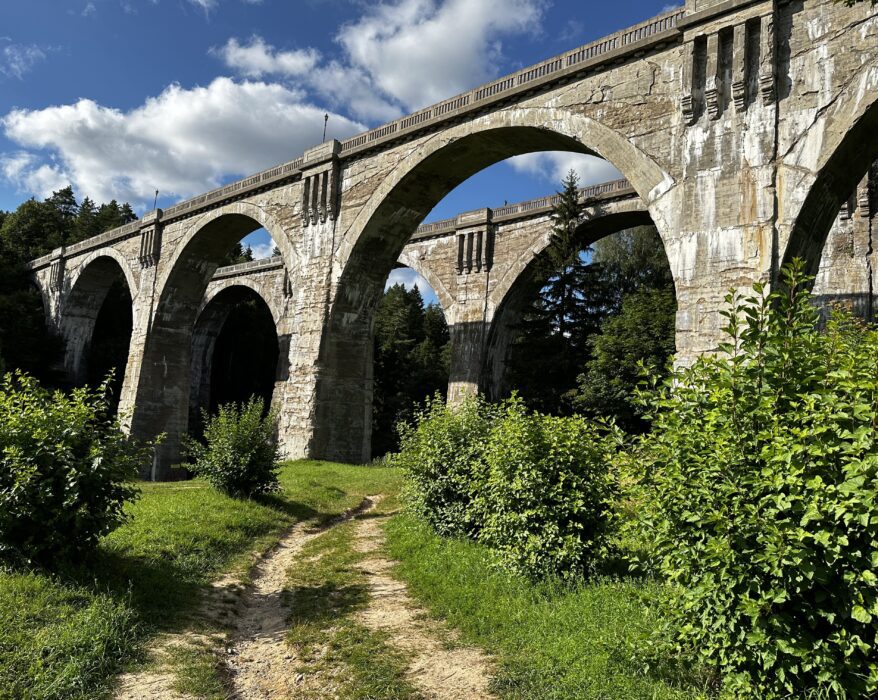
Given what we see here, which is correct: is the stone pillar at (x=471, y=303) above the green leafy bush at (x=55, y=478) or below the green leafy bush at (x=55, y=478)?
above

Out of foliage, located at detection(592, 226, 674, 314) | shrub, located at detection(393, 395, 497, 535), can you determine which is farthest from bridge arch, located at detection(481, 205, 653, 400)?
shrub, located at detection(393, 395, 497, 535)

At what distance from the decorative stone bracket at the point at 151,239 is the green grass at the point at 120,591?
15.3m

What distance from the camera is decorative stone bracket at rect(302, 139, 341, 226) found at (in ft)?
54.0

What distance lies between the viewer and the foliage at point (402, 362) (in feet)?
113

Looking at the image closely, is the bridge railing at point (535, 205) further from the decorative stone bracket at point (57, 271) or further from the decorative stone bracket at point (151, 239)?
the decorative stone bracket at point (57, 271)

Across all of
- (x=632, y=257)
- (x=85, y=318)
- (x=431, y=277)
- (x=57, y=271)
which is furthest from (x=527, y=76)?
(x=57, y=271)

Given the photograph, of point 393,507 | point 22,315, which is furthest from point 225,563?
point 22,315

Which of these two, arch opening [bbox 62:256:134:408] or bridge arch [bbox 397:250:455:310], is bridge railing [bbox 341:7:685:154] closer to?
bridge arch [bbox 397:250:455:310]

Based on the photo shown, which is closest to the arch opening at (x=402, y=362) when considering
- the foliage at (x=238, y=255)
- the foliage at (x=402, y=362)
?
the foliage at (x=402, y=362)

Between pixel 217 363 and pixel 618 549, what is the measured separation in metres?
35.0

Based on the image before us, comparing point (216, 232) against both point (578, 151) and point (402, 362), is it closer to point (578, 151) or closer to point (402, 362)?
point (578, 151)

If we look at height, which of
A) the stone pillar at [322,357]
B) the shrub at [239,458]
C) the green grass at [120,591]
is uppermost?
the stone pillar at [322,357]

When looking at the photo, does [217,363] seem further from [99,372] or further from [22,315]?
[22,315]

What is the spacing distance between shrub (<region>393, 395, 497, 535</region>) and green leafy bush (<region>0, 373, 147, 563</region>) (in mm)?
3678
